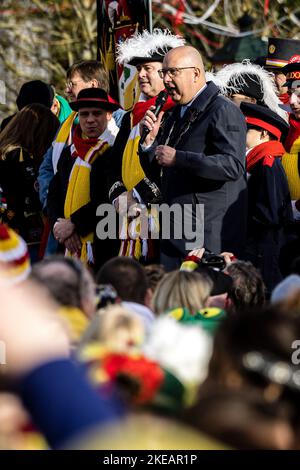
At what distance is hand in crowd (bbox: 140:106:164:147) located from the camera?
21.8 feet

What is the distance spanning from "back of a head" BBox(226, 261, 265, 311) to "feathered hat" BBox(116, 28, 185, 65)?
2236 millimetres

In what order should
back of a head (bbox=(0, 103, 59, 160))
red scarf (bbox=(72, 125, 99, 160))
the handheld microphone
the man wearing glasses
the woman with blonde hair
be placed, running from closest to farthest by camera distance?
1. the man wearing glasses
2. the handheld microphone
3. red scarf (bbox=(72, 125, 99, 160))
4. the woman with blonde hair
5. back of a head (bbox=(0, 103, 59, 160))

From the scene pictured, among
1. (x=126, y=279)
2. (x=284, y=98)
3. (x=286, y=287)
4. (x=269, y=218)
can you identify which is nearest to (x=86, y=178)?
(x=269, y=218)

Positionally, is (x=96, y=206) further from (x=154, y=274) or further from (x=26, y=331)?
(x=26, y=331)

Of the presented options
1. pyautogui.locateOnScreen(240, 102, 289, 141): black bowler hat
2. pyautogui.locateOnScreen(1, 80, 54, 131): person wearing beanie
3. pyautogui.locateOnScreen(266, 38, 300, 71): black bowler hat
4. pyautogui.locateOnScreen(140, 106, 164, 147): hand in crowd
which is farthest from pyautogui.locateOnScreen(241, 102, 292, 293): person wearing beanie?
pyautogui.locateOnScreen(1, 80, 54, 131): person wearing beanie

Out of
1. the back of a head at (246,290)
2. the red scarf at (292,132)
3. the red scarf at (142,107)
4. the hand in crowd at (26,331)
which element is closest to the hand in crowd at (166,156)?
the red scarf at (142,107)

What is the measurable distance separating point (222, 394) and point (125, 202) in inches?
191

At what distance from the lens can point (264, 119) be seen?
725cm

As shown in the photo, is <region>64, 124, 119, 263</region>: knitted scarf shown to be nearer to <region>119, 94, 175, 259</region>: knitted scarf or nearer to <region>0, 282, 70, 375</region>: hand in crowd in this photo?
<region>119, 94, 175, 259</region>: knitted scarf

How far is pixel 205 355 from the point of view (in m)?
3.22

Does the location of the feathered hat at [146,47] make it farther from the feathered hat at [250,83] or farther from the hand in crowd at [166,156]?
the hand in crowd at [166,156]

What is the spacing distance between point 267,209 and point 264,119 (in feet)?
2.14

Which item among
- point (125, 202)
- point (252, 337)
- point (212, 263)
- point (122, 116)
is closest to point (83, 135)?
point (122, 116)

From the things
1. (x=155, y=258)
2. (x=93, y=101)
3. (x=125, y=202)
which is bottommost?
(x=155, y=258)
